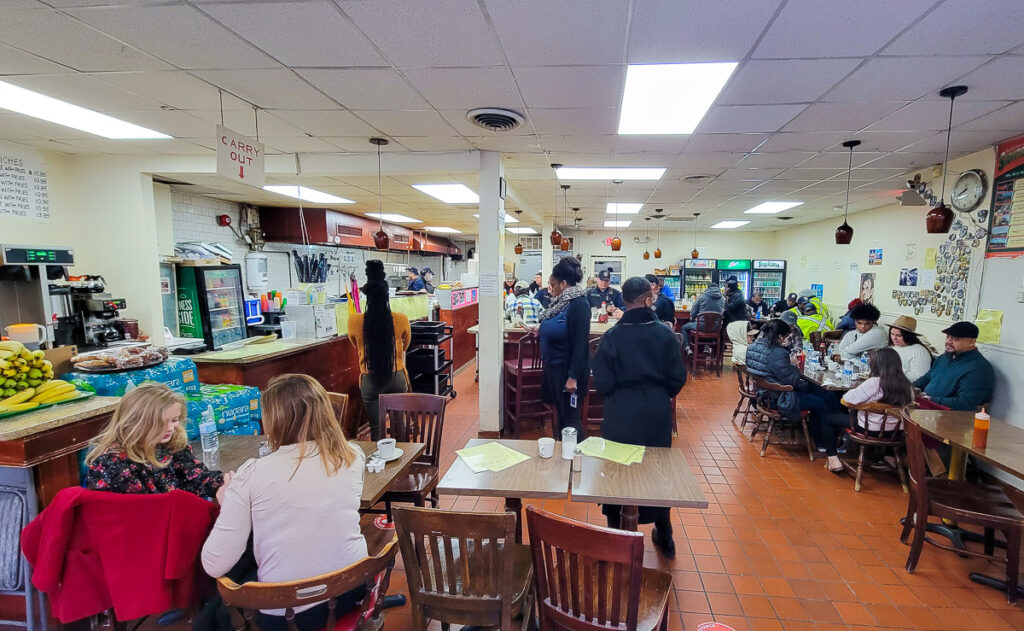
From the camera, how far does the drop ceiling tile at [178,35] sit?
6.40 ft

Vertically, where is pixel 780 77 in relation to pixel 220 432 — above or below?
above

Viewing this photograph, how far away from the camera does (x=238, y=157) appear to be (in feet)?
10.1

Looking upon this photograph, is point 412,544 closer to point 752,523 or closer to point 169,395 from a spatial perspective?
point 169,395

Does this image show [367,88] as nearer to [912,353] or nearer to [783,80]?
[783,80]

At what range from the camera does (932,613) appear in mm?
2287

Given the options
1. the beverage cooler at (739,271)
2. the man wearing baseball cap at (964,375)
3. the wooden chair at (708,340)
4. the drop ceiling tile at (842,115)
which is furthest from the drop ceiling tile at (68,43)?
the beverage cooler at (739,271)

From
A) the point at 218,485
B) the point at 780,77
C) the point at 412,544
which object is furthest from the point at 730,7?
the point at 218,485

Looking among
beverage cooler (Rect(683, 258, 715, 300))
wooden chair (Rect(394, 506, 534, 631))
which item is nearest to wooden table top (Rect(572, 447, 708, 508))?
wooden chair (Rect(394, 506, 534, 631))

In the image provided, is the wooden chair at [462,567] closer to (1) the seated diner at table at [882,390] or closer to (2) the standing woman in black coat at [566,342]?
(2) the standing woman in black coat at [566,342]

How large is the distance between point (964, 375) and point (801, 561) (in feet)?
7.46

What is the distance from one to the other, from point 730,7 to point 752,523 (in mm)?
3175

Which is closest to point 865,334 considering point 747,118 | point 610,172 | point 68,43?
point 747,118

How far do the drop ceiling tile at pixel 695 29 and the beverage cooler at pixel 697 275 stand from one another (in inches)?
379

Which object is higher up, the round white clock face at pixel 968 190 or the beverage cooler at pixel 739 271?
the round white clock face at pixel 968 190
